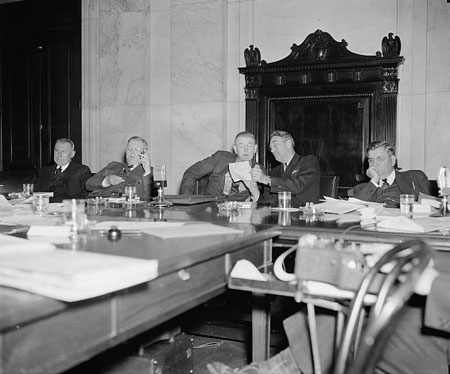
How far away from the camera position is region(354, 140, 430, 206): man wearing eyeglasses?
4219 mm

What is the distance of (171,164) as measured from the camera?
6.48 meters

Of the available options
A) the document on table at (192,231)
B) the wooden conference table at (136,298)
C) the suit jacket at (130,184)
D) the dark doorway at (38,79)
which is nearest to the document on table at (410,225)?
the wooden conference table at (136,298)

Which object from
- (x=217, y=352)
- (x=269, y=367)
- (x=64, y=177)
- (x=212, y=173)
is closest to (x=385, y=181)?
(x=212, y=173)

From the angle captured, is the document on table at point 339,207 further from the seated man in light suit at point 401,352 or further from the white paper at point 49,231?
the white paper at point 49,231

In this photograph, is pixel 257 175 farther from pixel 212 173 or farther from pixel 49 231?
pixel 49 231

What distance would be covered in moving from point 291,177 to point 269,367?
3317 millimetres

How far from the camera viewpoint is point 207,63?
246 inches

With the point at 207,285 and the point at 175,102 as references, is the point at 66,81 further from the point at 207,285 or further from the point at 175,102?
the point at 207,285

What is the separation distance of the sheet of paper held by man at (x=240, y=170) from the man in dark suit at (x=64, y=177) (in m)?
1.78

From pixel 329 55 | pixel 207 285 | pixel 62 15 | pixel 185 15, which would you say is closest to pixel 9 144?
pixel 62 15

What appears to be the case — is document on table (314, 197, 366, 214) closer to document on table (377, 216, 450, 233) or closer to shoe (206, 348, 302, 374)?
document on table (377, 216, 450, 233)

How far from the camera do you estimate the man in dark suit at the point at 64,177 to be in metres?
5.68

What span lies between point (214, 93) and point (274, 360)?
15.4ft

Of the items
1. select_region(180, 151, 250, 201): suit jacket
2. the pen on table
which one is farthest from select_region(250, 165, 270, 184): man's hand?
the pen on table
